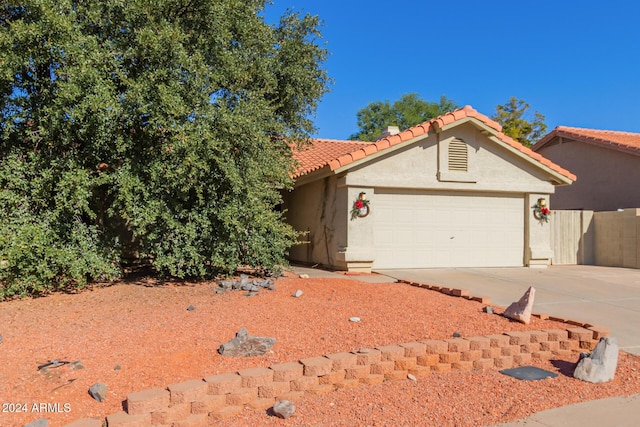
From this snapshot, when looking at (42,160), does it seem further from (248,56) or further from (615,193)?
(615,193)

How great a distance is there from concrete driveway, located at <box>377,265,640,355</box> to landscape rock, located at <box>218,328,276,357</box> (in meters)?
4.45

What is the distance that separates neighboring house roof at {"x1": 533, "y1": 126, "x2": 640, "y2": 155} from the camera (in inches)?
691

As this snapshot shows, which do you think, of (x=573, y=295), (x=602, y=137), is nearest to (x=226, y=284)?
(x=573, y=295)

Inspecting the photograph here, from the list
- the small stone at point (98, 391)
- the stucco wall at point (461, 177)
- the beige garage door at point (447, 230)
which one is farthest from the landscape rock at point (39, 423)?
the beige garage door at point (447, 230)

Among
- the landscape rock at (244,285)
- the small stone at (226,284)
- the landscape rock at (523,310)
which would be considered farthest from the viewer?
the small stone at (226,284)

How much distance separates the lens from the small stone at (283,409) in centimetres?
398

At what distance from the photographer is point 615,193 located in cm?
1805

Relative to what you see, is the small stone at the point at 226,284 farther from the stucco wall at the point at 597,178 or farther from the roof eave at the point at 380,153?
the stucco wall at the point at 597,178

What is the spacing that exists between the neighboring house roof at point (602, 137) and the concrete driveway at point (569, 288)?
227 inches

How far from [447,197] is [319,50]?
5207 millimetres

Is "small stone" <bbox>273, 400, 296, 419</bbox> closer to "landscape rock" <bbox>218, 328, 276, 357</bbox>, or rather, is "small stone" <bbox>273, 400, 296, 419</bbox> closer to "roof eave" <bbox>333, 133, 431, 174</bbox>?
"landscape rock" <bbox>218, 328, 276, 357</bbox>

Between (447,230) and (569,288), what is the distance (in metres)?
3.56

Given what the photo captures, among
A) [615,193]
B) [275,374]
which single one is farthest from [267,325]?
[615,193]

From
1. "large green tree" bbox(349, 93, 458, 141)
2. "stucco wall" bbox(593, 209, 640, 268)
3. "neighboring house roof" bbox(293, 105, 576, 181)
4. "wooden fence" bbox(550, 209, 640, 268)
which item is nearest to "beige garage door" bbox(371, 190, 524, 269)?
"neighboring house roof" bbox(293, 105, 576, 181)
